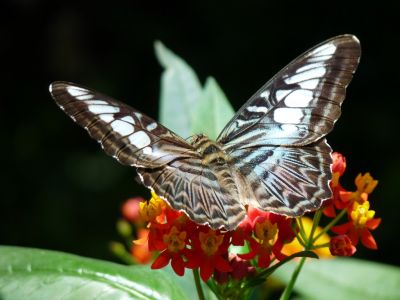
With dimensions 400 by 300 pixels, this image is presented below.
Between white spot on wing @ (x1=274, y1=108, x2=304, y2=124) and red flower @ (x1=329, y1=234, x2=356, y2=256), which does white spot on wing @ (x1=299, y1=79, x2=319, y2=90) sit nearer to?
white spot on wing @ (x1=274, y1=108, x2=304, y2=124)

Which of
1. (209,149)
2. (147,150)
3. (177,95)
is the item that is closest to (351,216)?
(209,149)

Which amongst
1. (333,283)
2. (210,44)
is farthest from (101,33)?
(333,283)

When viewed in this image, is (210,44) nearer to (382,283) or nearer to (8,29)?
(8,29)

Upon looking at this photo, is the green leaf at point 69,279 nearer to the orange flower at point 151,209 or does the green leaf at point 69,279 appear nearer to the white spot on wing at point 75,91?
the orange flower at point 151,209

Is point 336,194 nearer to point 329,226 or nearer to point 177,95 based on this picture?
point 329,226

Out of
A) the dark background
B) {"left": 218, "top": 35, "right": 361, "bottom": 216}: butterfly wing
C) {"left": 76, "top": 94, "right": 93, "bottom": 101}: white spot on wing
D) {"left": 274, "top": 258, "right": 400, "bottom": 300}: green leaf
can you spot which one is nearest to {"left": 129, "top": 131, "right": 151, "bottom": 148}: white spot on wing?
{"left": 76, "top": 94, "right": 93, "bottom": 101}: white spot on wing
